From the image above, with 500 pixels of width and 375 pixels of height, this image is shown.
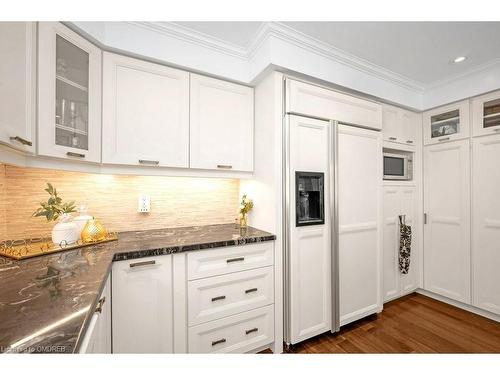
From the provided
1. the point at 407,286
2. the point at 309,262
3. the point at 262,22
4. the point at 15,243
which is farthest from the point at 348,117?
the point at 15,243

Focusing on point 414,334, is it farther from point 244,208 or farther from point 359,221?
point 244,208

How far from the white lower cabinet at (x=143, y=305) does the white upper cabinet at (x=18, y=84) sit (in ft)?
2.44

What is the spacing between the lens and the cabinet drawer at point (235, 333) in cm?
136

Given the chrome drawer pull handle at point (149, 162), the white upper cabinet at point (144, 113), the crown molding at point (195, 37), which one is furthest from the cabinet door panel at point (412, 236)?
the chrome drawer pull handle at point (149, 162)

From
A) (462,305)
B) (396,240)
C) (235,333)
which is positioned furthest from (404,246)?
(235,333)

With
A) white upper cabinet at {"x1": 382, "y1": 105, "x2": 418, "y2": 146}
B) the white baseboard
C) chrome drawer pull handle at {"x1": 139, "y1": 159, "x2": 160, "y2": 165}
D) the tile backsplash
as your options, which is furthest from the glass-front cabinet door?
the white baseboard

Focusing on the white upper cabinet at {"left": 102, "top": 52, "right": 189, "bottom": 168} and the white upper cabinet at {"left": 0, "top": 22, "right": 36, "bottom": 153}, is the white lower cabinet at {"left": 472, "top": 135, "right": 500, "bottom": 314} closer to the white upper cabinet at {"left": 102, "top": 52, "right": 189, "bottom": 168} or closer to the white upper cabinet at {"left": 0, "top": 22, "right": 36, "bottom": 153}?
the white upper cabinet at {"left": 102, "top": 52, "right": 189, "bottom": 168}

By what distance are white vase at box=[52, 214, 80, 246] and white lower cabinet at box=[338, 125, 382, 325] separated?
192 centimetres

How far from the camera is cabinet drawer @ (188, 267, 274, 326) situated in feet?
4.42

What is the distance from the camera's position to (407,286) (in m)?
2.44

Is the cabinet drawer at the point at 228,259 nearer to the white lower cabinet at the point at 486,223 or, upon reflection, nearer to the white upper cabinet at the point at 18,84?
the white upper cabinet at the point at 18,84

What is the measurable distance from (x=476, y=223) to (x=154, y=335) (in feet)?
9.80

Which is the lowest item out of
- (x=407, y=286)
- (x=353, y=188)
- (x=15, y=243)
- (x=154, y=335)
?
(x=407, y=286)
